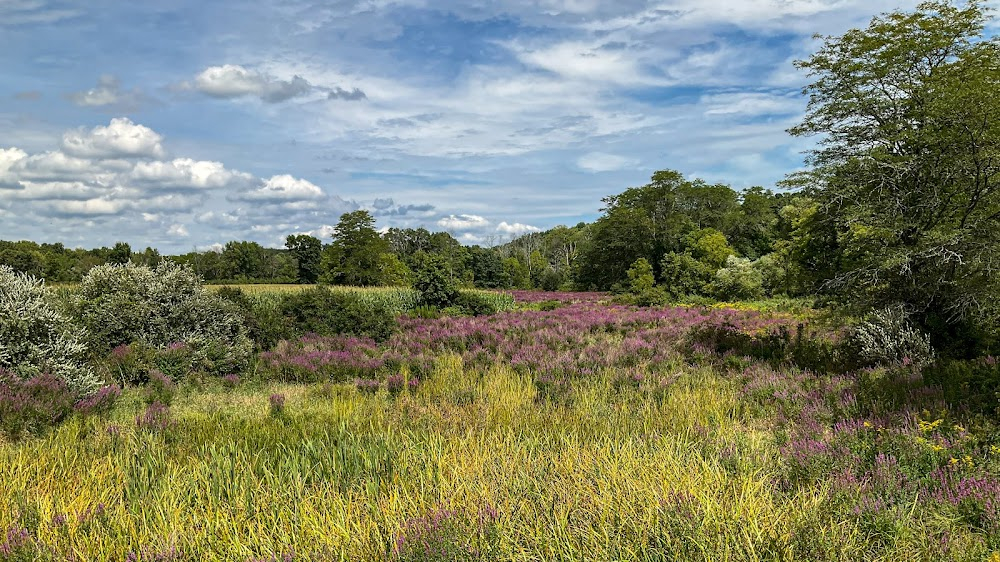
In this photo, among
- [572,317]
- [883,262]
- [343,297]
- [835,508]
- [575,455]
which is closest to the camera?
[835,508]

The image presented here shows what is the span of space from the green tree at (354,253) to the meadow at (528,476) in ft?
153

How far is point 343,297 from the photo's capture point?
55.3ft

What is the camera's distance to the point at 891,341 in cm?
984

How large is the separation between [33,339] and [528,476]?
9088 millimetres

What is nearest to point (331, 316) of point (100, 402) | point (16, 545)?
point (100, 402)

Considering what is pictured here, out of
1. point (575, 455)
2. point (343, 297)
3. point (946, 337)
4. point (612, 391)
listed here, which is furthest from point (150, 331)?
point (946, 337)

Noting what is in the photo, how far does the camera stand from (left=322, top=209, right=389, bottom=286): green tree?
54781 millimetres

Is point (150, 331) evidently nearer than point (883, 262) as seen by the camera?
No

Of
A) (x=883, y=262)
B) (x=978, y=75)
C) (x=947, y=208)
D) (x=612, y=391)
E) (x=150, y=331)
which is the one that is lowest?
(x=612, y=391)

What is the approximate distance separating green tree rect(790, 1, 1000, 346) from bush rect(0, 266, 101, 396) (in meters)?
13.8

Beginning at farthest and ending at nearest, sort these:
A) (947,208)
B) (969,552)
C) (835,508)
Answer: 1. (947,208)
2. (835,508)
3. (969,552)

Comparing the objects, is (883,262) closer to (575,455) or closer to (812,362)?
(812,362)

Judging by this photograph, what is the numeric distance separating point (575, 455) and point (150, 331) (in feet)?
36.8

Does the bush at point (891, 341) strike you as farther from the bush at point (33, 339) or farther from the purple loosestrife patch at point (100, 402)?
the bush at point (33, 339)
